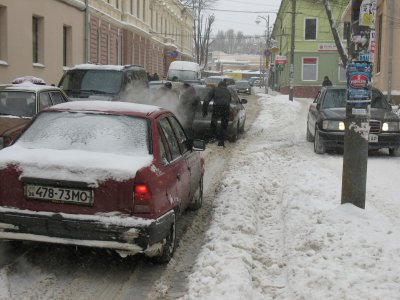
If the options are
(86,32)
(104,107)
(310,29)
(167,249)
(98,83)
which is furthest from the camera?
(310,29)

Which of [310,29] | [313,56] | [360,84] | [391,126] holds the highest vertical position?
[310,29]

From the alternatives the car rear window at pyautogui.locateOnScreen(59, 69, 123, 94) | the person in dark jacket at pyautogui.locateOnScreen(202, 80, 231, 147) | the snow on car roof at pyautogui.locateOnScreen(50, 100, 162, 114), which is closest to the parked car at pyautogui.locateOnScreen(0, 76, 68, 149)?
the car rear window at pyautogui.locateOnScreen(59, 69, 123, 94)

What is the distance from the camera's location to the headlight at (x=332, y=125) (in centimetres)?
1212

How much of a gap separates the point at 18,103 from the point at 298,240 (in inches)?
235

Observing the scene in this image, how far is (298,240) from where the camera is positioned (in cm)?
595

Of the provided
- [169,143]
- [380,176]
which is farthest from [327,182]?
[169,143]

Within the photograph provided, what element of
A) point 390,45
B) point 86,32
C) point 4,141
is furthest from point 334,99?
point 86,32

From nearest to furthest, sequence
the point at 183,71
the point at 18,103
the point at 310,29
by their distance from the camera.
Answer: the point at 18,103 < the point at 183,71 < the point at 310,29

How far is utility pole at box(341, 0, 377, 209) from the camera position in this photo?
667 centimetres

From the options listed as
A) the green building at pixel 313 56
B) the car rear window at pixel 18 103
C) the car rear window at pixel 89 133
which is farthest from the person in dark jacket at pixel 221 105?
the green building at pixel 313 56

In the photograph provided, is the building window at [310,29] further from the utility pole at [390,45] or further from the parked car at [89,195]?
the parked car at [89,195]

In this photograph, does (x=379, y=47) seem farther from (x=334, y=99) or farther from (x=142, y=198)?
(x=142, y=198)

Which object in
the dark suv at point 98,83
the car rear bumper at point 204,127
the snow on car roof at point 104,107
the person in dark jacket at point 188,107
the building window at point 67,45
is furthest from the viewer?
the building window at point 67,45

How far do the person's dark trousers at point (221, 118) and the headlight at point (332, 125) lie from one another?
9.15ft
